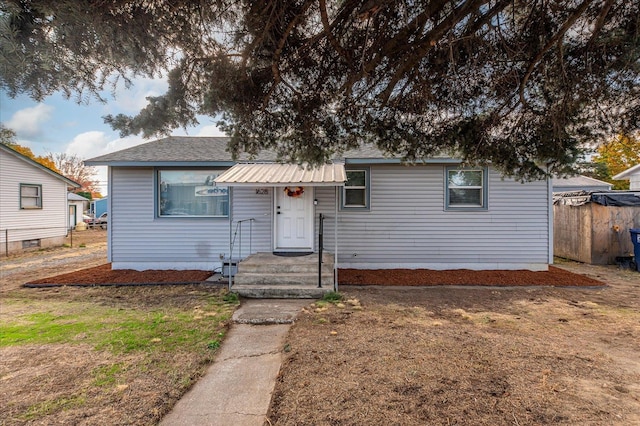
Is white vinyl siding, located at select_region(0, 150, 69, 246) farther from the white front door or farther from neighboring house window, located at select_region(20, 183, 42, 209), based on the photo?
the white front door

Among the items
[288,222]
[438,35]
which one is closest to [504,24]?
[438,35]

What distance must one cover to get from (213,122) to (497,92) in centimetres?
391

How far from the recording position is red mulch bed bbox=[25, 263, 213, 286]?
22.7 ft

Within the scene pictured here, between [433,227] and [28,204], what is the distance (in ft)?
53.7

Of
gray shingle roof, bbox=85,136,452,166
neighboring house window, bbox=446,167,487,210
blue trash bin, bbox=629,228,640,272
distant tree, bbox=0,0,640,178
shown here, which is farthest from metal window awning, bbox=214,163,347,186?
blue trash bin, bbox=629,228,640,272

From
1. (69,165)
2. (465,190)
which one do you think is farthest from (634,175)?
(69,165)

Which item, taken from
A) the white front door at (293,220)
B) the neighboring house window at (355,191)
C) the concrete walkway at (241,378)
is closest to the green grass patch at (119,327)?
the concrete walkway at (241,378)

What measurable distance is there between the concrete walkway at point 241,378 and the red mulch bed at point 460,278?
281cm

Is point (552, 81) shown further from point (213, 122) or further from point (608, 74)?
point (213, 122)

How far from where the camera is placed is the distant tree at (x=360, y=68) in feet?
9.11

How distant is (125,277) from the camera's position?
7.34 meters

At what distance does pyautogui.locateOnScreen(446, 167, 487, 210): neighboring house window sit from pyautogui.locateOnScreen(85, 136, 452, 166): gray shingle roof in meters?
2.06

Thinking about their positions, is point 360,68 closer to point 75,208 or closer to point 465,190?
point 465,190

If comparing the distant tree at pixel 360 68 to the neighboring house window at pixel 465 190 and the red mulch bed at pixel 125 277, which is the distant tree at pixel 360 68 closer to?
the neighboring house window at pixel 465 190
